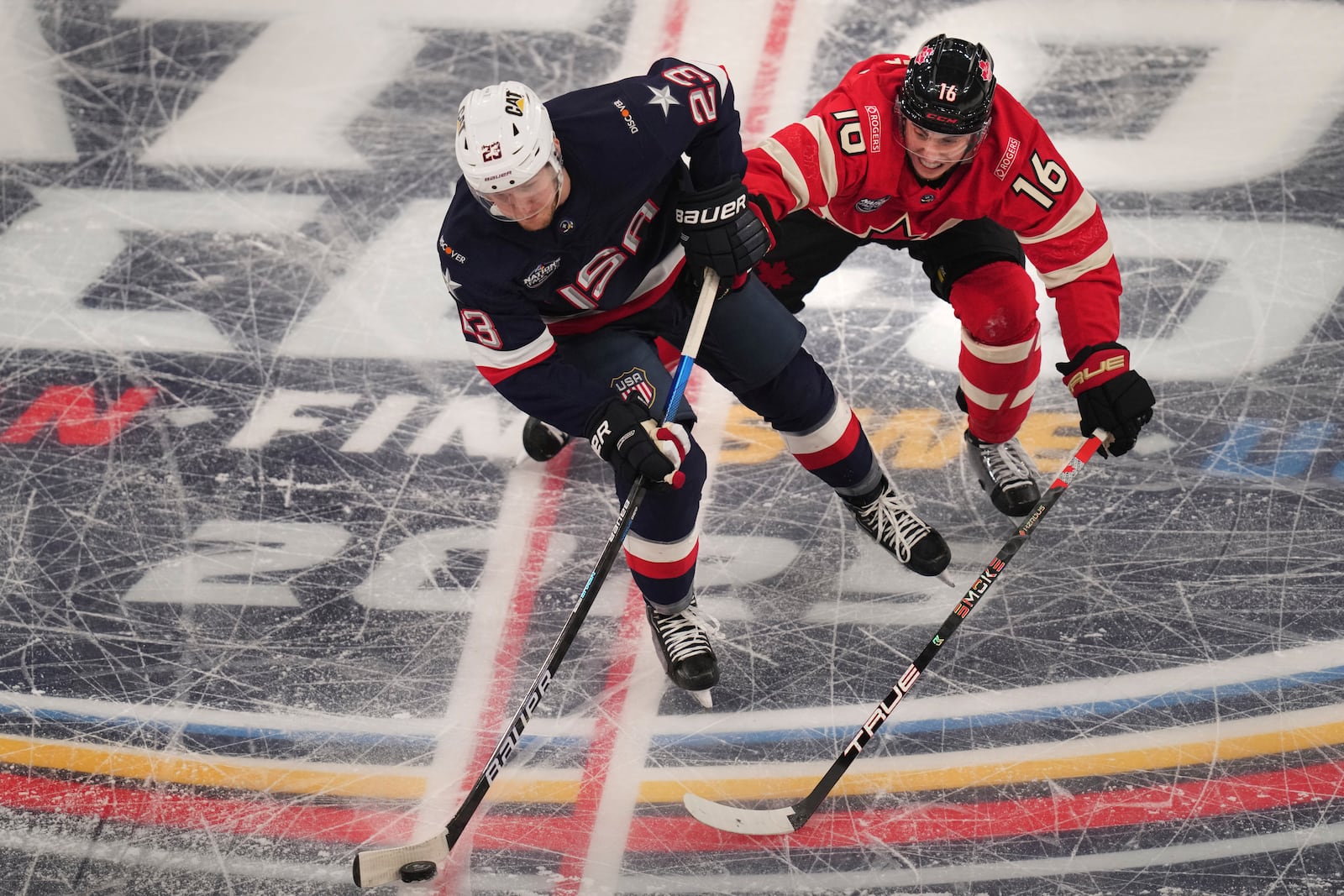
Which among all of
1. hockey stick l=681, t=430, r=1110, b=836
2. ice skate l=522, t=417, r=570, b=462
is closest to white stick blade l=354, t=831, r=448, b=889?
hockey stick l=681, t=430, r=1110, b=836

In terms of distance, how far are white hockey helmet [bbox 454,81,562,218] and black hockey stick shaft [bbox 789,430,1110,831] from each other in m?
1.31

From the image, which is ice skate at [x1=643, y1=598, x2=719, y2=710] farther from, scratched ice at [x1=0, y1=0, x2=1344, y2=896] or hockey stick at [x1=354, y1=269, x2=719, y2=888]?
hockey stick at [x1=354, y1=269, x2=719, y2=888]

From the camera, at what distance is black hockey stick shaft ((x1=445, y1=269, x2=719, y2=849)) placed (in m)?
2.87

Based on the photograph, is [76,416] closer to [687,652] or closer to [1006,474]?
[687,652]

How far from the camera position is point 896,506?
3469 mm

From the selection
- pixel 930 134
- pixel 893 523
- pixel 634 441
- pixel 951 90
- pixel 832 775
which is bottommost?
pixel 832 775

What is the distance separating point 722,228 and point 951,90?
1.92 ft

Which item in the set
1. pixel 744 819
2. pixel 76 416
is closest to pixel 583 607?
pixel 744 819

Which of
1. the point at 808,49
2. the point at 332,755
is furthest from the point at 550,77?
the point at 332,755

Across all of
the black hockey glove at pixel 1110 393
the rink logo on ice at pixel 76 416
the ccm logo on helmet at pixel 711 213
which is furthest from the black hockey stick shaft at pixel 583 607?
the rink logo on ice at pixel 76 416

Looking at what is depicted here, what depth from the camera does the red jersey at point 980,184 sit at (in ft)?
10.3

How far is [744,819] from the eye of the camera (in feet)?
9.47

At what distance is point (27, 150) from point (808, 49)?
9.68ft

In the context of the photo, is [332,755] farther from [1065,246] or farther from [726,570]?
[1065,246]
